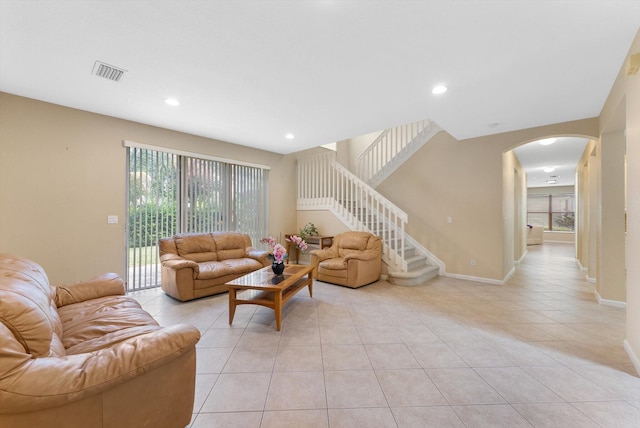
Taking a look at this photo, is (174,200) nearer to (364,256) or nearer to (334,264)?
(334,264)

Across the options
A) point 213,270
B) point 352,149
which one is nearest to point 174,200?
point 213,270

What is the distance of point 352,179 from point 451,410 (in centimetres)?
448

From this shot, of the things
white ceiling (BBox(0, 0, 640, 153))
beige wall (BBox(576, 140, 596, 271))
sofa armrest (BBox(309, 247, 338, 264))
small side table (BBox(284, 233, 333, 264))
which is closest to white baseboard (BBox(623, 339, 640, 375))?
white ceiling (BBox(0, 0, 640, 153))

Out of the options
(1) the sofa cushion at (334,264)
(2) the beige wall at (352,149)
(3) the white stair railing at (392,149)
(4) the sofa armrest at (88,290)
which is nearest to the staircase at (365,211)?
(3) the white stair railing at (392,149)

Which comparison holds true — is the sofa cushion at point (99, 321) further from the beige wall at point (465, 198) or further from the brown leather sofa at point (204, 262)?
the beige wall at point (465, 198)

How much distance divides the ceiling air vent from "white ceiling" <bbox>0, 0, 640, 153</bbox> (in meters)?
0.06

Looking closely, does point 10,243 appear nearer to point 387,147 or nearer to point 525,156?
point 387,147

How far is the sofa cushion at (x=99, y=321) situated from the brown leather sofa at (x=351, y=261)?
2.55m

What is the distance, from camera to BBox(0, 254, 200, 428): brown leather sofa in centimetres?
97

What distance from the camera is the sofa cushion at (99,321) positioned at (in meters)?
A: 1.61

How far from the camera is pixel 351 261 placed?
4199 mm

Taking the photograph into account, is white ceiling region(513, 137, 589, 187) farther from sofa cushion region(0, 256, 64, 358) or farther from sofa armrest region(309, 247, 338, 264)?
sofa cushion region(0, 256, 64, 358)

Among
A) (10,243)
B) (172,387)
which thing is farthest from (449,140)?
(10,243)

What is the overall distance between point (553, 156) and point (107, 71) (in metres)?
8.56
